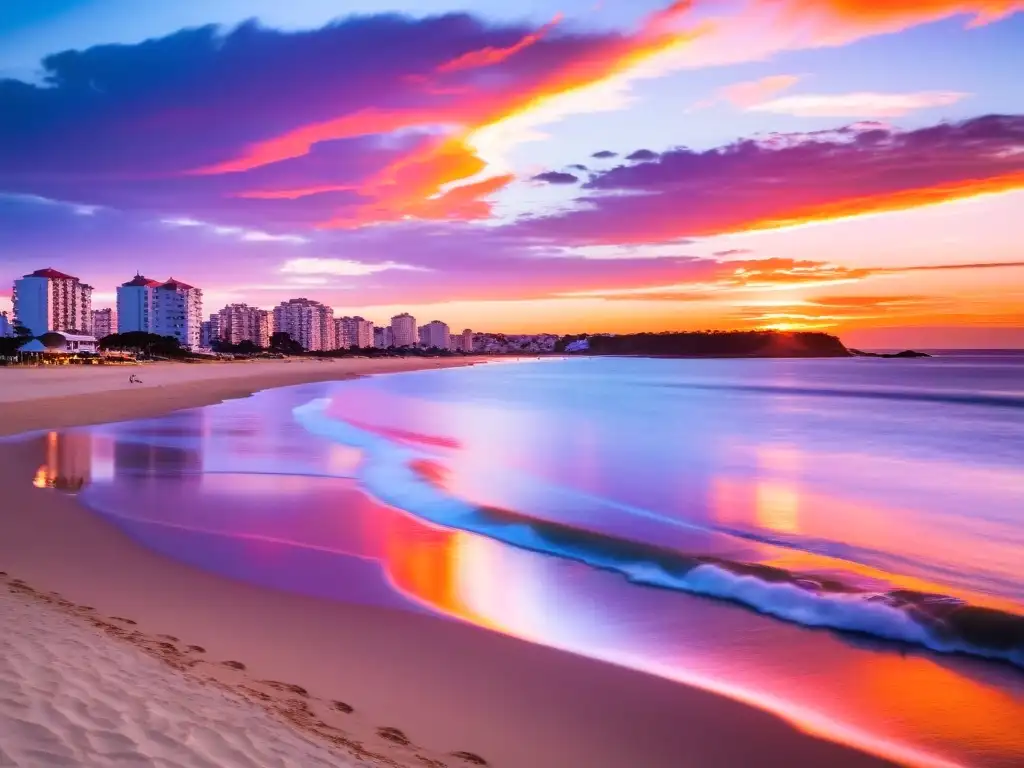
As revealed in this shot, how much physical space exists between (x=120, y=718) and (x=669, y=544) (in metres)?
7.60

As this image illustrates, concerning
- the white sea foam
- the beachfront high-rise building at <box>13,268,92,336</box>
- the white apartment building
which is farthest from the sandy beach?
the white apartment building

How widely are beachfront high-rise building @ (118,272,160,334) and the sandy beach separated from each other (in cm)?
18793

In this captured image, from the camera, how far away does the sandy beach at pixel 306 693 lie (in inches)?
140

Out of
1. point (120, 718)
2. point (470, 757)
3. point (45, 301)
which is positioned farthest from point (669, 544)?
point (45, 301)

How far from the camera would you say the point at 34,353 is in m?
92.8

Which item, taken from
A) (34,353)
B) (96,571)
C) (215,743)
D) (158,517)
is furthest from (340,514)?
(34,353)

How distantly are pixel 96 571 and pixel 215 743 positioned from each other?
4778 millimetres

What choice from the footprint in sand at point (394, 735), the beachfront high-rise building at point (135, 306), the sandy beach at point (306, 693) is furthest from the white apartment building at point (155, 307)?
the footprint in sand at point (394, 735)

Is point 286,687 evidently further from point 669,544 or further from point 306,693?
point 669,544

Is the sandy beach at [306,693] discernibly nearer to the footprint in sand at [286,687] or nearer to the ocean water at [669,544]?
the footprint in sand at [286,687]

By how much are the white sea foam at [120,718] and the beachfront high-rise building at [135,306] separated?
624 feet

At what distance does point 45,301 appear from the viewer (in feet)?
494

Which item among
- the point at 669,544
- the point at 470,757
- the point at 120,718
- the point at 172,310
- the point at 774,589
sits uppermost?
the point at 172,310

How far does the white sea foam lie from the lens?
3.24 meters
